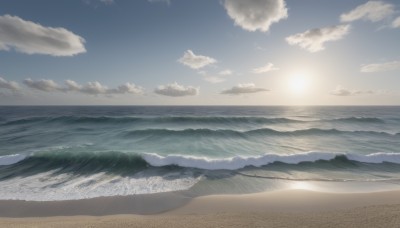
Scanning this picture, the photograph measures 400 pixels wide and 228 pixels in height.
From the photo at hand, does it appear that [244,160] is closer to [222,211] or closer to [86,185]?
[222,211]

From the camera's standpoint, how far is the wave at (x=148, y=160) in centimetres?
888

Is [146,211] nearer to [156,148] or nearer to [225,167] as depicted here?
[225,167]

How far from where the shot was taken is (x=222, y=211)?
4.75m

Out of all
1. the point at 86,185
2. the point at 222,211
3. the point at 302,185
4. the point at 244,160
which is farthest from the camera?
the point at 244,160

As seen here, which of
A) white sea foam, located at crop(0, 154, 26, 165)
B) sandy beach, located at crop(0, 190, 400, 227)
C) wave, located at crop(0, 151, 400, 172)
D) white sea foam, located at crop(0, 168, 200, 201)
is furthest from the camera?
white sea foam, located at crop(0, 154, 26, 165)

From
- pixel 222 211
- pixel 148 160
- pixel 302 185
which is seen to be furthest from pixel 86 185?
pixel 302 185

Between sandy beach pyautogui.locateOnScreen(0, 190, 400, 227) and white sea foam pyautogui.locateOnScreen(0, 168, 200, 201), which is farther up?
sandy beach pyautogui.locateOnScreen(0, 190, 400, 227)

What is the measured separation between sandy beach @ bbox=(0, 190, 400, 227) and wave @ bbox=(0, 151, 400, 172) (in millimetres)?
3064

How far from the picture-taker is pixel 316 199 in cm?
543

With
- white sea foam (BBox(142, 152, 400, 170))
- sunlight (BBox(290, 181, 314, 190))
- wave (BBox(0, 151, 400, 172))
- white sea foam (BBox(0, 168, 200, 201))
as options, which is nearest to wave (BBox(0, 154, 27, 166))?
wave (BBox(0, 151, 400, 172))

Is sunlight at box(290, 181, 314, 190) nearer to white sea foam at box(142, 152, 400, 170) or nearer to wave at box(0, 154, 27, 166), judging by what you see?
white sea foam at box(142, 152, 400, 170)

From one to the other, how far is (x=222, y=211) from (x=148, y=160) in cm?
568

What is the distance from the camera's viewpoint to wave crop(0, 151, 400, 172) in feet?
29.1

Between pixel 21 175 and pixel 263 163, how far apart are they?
35.3 ft
